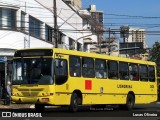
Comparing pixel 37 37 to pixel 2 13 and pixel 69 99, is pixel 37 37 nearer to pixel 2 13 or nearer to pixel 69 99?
pixel 2 13

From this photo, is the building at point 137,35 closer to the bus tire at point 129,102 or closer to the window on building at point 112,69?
the bus tire at point 129,102

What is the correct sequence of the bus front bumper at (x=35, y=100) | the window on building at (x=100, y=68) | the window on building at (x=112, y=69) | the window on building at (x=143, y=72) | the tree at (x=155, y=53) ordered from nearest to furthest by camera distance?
1. the bus front bumper at (x=35, y=100)
2. the window on building at (x=100, y=68)
3. the window on building at (x=112, y=69)
4. the window on building at (x=143, y=72)
5. the tree at (x=155, y=53)

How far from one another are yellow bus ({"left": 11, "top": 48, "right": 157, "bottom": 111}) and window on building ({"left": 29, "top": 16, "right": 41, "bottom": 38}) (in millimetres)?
17745

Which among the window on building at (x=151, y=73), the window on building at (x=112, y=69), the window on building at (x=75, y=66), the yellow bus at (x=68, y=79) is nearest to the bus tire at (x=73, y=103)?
the yellow bus at (x=68, y=79)

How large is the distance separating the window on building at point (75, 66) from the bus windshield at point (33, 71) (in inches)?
58.1

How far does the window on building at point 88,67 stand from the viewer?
2505 cm

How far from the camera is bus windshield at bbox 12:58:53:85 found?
22688 mm

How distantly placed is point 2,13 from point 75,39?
26.6m

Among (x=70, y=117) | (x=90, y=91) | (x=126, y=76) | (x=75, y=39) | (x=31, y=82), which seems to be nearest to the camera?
(x=70, y=117)

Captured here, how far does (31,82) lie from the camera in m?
22.8

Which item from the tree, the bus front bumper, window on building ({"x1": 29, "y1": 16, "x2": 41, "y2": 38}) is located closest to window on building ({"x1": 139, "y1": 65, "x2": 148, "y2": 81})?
the bus front bumper

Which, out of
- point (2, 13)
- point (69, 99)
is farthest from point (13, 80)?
point (2, 13)

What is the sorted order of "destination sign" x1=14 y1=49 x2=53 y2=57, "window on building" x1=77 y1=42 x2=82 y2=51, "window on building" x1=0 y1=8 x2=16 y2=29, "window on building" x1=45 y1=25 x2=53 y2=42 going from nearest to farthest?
1. "destination sign" x1=14 y1=49 x2=53 y2=57
2. "window on building" x1=0 y1=8 x2=16 y2=29
3. "window on building" x1=45 y1=25 x2=53 y2=42
4. "window on building" x1=77 y1=42 x2=82 y2=51

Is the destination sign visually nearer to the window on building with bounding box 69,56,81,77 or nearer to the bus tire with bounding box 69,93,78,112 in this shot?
the window on building with bounding box 69,56,81,77
